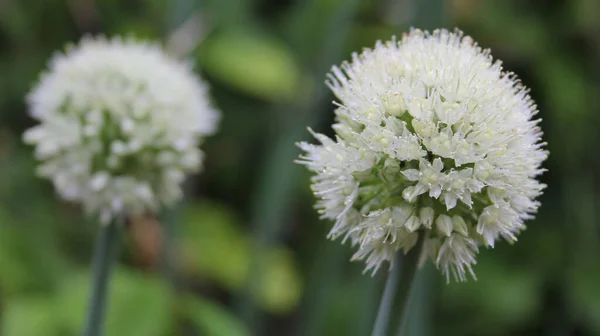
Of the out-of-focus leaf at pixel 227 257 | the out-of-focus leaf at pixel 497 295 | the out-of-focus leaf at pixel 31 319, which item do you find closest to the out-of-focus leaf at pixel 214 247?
the out-of-focus leaf at pixel 227 257

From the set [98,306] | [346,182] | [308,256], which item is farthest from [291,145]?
[346,182]

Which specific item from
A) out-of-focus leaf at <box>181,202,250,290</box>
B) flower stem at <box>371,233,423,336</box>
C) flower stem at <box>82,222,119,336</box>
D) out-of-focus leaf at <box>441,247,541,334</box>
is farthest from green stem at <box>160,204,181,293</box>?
flower stem at <box>371,233,423,336</box>

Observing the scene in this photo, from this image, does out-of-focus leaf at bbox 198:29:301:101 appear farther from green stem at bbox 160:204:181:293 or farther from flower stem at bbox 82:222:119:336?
flower stem at bbox 82:222:119:336

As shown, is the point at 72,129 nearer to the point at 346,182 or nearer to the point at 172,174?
the point at 172,174

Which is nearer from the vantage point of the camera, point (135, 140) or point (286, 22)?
point (135, 140)

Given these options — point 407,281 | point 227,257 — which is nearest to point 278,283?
point 227,257

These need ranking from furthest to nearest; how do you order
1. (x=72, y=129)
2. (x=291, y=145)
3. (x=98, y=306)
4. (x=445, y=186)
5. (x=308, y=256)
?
(x=308, y=256) → (x=291, y=145) → (x=72, y=129) → (x=98, y=306) → (x=445, y=186)

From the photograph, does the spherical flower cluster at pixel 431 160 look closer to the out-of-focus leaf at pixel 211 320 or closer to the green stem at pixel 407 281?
the green stem at pixel 407 281
